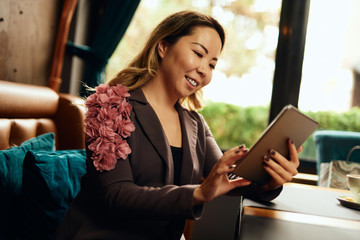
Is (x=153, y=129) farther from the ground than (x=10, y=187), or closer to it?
farther from the ground

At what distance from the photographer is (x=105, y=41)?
2824 mm

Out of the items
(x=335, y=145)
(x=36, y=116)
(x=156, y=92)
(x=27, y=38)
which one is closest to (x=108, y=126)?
(x=156, y=92)

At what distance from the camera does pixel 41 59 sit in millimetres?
2424

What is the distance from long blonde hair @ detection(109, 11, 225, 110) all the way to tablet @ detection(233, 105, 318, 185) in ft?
1.63

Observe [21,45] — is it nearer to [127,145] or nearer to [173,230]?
[127,145]

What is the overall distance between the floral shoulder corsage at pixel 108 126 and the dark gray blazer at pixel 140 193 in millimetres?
34

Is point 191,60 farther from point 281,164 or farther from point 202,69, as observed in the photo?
point 281,164

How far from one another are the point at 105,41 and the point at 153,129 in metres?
1.91

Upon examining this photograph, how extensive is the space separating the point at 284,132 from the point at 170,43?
1.78ft

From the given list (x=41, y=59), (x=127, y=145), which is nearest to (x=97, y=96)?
(x=127, y=145)

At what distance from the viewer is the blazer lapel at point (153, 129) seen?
1101mm

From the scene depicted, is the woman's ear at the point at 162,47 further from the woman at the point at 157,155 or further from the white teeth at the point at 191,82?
the white teeth at the point at 191,82

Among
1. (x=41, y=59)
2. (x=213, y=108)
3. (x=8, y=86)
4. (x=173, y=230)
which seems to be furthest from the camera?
(x=213, y=108)

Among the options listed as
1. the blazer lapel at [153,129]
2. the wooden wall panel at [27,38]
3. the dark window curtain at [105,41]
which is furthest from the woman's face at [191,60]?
the dark window curtain at [105,41]
